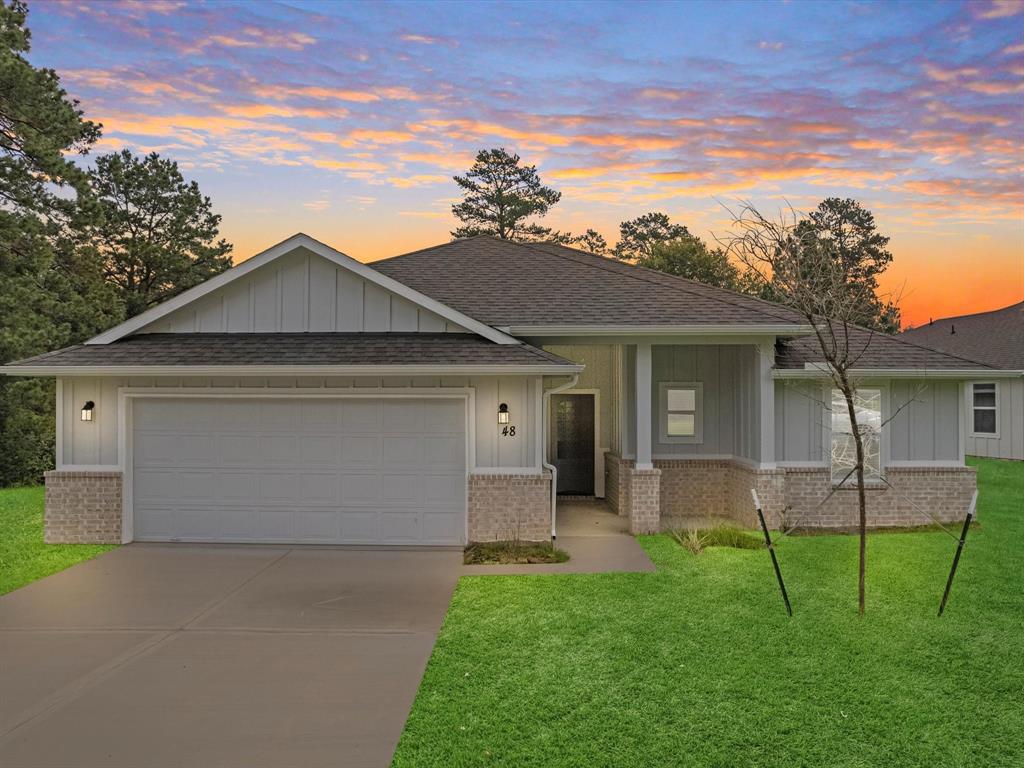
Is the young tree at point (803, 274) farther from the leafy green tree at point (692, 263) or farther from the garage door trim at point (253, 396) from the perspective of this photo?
the leafy green tree at point (692, 263)

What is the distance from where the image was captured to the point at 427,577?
828 centimetres

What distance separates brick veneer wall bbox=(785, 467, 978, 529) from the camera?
37.3 ft

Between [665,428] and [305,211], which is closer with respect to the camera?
[665,428]

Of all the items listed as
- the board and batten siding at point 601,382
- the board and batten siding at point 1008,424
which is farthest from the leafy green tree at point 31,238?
the board and batten siding at point 1008,424

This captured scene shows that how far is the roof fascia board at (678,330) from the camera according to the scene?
34.6 feet

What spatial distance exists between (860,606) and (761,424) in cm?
466

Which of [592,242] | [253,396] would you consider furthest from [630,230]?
[253,396]

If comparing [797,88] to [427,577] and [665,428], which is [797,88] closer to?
[665,428]

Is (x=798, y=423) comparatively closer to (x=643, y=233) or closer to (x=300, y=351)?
(x=300, y=351)

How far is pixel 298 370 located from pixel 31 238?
15.5m

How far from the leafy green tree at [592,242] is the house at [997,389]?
22.3 meters

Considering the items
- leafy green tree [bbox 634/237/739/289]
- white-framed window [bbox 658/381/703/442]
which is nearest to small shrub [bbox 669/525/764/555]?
white-framed window [bbox 658/381/703/442]

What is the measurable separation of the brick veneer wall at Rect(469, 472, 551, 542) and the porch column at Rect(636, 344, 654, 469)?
1.94 metres

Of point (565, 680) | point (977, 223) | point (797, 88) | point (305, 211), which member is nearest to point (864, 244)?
point (977, 223)
